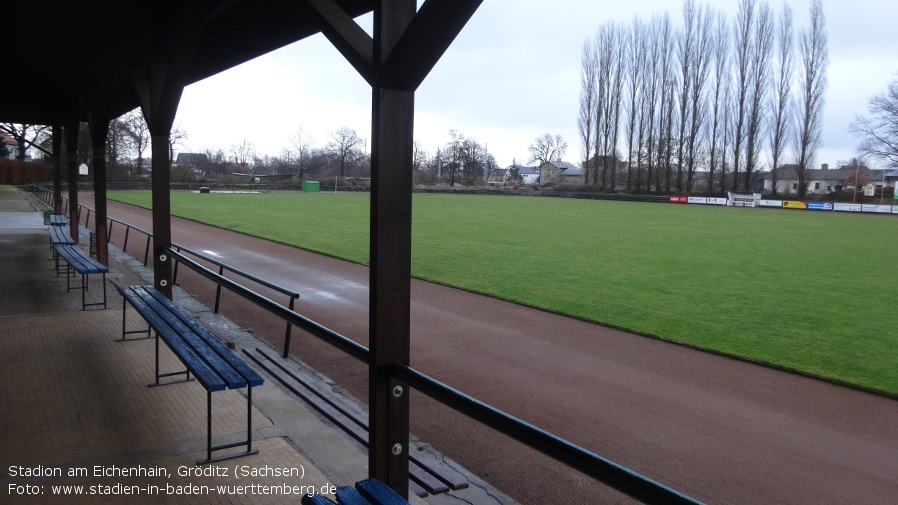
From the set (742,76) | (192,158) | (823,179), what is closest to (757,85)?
(742,76)

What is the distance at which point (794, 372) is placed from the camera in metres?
7.92

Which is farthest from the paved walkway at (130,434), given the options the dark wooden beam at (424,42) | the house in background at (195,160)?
the house in background at (195,160)

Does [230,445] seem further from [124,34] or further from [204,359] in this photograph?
[124,34]

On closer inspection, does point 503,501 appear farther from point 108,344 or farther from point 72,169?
point 72,169

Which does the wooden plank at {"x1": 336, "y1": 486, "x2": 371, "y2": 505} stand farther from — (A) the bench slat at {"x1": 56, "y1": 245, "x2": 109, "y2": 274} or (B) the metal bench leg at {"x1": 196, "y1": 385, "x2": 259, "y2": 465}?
(A) the bench slat at {"x1": 56, "y1": 245, "x2": 109, "y2": 274}

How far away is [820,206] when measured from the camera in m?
51.5

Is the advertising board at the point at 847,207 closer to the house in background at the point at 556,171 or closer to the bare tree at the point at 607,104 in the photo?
the bare tree at the point at 607,104

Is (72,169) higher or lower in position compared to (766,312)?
higher

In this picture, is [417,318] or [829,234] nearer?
[417,318]

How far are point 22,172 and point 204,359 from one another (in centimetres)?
5248

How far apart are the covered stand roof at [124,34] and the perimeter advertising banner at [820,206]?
2130 inches

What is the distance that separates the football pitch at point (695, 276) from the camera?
369 inches

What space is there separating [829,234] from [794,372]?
23.3 metres

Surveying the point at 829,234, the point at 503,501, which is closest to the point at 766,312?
the point at 503,501
